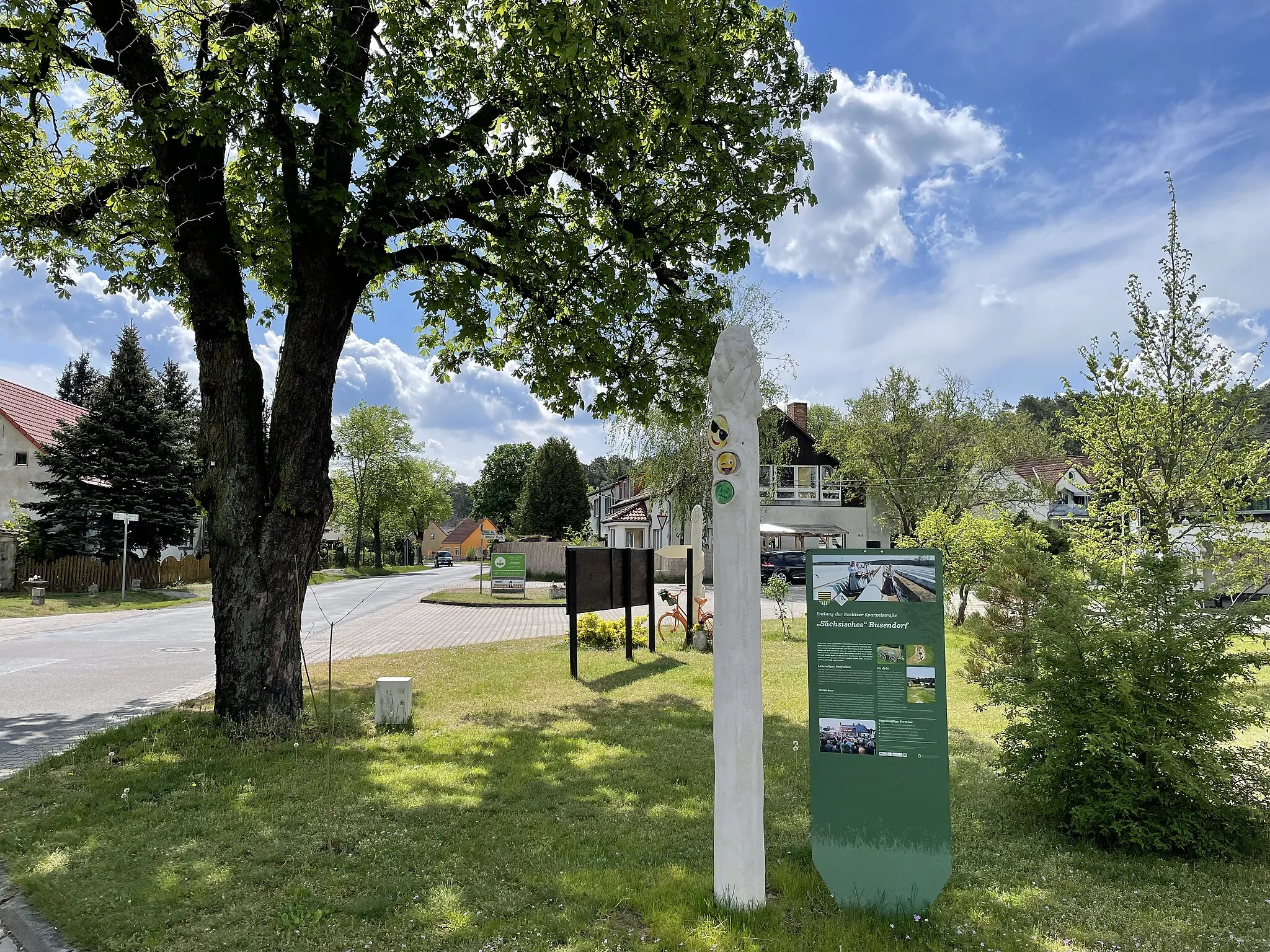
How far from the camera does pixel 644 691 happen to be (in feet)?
→ 34.8

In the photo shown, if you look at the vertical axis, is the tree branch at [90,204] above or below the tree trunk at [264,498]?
above

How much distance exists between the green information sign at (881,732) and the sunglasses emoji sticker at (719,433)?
2.85 ft

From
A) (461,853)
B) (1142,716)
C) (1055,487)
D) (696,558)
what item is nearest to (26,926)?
(461,853)

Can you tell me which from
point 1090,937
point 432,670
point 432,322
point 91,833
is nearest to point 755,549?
point 1090,937

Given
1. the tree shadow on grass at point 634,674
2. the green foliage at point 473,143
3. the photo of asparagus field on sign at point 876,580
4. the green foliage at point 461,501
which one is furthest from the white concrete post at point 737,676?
the green foliage at point 461,501

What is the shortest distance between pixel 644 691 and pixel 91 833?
6.65 m

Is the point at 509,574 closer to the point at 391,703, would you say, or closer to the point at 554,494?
the point at 391,703

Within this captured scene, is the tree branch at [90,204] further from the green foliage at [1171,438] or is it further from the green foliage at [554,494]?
the green foliage at [554,494]

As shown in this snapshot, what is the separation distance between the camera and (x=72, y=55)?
7926 millimetres

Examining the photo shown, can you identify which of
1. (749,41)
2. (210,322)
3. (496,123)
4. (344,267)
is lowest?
(210,322)

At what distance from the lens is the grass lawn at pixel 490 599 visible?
1027 inches

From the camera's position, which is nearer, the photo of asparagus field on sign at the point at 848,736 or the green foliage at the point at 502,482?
the photo of asparagus field on sign at the point at 848,736

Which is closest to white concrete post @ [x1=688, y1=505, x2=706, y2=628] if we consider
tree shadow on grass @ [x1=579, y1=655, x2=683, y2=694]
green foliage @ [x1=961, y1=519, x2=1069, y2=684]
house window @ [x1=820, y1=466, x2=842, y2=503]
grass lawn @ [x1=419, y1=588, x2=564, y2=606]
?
tree shadow on grass @ [x1=579, y1=655, x2=683, y2=694]

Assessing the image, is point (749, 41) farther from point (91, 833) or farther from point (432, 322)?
point (91, 833)
